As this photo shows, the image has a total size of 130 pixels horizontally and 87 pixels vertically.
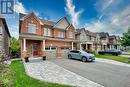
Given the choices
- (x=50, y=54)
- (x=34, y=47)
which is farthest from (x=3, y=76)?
(x=50, y=54)

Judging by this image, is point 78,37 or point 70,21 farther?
point 78,37

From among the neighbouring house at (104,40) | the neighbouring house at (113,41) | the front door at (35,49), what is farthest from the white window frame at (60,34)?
the neighbouring house at (113,41)

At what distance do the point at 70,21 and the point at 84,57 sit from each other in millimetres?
15070

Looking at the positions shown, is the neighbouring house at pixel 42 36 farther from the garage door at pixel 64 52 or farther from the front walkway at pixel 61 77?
the front walkway at pixel 61 77

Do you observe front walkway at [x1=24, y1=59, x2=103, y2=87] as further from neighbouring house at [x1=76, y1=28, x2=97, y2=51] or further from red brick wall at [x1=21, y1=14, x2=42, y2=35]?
neighbouring house at [x1=76, y1=28, x2=97, y2=51]

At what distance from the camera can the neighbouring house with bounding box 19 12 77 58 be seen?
22.2 m

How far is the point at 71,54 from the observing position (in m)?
24.3

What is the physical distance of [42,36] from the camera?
24859mm

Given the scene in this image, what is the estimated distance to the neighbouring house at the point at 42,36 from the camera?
72.9ft

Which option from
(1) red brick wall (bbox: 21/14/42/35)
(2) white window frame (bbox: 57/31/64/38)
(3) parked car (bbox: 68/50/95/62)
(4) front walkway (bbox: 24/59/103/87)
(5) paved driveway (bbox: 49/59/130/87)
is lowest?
(5) paved driveway (bbox: 49/59/130/87)

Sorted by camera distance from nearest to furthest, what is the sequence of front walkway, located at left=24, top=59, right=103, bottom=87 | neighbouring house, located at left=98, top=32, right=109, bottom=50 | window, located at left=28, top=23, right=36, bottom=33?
1. front walkway, located at left=24, top=59, right=103, bottom=87
2. window, located at left=28, top=23, right=36, bottom=33
3. neighbouring house, located at left=98, top=32, right=109, bottom=50

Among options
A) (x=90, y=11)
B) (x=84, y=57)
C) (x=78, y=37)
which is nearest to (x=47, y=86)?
(x=84, y=57)

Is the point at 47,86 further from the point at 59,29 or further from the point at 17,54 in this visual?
the point at 59,29

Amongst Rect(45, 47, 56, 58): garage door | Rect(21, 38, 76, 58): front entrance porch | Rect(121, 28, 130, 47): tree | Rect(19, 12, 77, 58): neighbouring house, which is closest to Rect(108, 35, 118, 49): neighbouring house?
Rect(121, 28, 130, 47): tree
